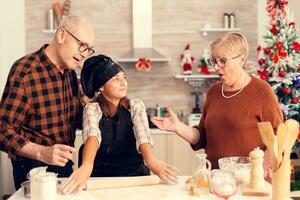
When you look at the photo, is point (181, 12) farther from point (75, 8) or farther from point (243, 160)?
point (243, 160)

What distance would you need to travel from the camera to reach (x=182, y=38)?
17.9 ft

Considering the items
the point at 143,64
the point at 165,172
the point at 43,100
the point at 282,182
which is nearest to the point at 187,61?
the point at 143,64

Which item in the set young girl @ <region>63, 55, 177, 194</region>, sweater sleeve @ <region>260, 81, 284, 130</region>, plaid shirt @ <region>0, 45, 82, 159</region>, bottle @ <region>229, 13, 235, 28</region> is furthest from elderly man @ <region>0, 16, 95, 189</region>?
bottle @ <region>229, 13, 235, 28</region>

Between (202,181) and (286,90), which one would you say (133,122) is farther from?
(286,90)

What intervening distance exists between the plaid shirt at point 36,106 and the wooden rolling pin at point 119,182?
422mm

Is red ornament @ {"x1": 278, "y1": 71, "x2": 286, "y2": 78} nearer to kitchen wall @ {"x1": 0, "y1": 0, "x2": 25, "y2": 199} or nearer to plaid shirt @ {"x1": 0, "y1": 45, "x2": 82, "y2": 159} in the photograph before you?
plaid shirt @ {"x1": 0, "y1": 45, "x2": 82, "y2": 159}

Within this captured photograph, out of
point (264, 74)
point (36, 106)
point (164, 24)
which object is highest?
point (164, 24)

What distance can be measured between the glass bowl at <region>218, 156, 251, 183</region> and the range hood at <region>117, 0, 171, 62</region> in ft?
9.98

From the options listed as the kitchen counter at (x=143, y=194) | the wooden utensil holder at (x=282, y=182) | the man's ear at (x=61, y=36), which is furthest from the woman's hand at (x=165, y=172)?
the man's ear at (x=61, y=36)

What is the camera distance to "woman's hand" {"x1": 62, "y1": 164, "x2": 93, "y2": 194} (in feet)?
7.24

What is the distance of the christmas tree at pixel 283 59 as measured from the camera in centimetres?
453

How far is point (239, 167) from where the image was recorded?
7.45 ft

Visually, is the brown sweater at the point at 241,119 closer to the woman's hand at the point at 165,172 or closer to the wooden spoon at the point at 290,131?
the woman's hand at the point at 165,172

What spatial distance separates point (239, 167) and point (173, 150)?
2713 mm
